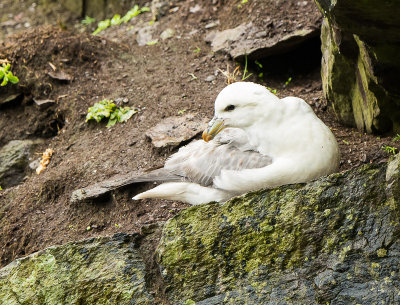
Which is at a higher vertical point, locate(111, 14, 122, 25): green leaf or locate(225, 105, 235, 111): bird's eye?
locate(225, 105, 235, 111): bird's eye

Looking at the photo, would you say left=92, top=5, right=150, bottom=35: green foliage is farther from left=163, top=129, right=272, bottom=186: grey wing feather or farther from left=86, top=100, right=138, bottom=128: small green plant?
left=163, top=129, right=272, bottom=186: grey wing feather

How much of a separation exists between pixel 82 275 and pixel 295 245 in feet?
4.55

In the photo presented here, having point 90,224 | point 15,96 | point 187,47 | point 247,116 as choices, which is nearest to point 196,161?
point 247,116

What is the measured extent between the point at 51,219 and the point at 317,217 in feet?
8.61

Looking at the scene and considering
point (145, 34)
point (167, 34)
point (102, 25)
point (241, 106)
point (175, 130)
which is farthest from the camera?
point (102, 25)

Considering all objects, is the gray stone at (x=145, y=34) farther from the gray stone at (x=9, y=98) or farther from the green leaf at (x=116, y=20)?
the gray stone at (x=9, y=98)

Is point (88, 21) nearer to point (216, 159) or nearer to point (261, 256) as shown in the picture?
point (216, 159)

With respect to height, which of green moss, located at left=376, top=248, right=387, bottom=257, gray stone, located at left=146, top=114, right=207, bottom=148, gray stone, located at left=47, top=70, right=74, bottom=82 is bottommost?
gray stone, located at left=146, top=114, right=207, bottom=148

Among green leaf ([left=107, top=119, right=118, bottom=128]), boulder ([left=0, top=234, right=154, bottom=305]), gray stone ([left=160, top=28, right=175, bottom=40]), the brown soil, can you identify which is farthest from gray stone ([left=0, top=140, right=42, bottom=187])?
boulder ([left=0, top=234, right=154, bottom=305])

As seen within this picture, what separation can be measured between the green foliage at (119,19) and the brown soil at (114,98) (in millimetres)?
171

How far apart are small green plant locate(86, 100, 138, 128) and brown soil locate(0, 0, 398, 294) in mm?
98

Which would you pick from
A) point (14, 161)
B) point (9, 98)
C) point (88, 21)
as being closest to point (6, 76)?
point (9, 98)

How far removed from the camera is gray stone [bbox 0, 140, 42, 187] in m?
6.21

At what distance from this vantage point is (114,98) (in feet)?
20.4
